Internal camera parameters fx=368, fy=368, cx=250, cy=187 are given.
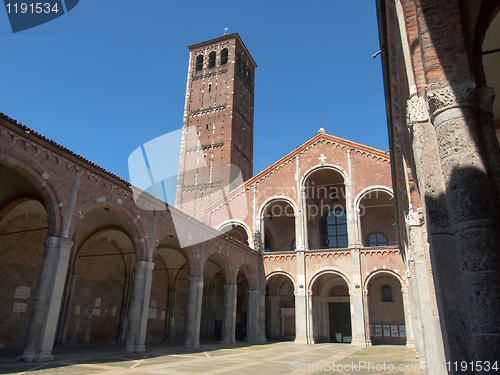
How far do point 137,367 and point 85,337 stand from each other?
9.00 m

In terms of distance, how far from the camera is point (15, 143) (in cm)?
930

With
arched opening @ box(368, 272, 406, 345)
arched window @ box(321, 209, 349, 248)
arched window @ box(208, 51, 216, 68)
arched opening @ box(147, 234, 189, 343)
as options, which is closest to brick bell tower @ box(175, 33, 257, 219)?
arched window @ box(208, 51, 216, 68)

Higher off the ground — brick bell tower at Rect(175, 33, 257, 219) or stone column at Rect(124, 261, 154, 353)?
brick bell tower at Rect(175, 33, 257, 219)

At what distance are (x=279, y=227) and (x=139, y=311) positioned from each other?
16.8m

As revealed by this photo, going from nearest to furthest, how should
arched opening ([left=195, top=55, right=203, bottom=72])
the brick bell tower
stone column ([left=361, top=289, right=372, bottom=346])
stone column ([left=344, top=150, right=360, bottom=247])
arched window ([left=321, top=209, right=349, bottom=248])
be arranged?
stone column ([left=361, top=289, right=372, bottom=346]) < stone column ([left=344, top=150, right=360, bottom=247]) < arched window ([left=321, top=209, right=349, bottom=248]) < the brick bell tower < arched opening ([left=195, top=55, right=203, bottom=72])

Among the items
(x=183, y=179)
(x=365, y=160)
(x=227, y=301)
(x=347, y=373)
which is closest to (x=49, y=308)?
(x=347, y=373)

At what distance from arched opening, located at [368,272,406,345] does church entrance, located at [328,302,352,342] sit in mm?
1627

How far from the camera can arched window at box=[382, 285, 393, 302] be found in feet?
81.1

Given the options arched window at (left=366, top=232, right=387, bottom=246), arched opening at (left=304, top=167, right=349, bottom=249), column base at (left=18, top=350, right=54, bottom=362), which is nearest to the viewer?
column base at (left=18, top=350, right=54, bottom=362)

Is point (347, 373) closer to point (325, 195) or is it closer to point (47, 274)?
point (47, 274)

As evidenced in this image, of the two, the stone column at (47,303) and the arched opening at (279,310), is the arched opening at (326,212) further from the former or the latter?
the stone column at (47,303)

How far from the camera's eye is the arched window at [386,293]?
2473cm

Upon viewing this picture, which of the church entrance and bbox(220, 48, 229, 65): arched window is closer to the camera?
the church entrance

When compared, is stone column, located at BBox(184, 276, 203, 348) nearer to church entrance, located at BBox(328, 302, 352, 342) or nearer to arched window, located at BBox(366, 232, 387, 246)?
church entrance, located at BBox(328, 302, 352, 342)
